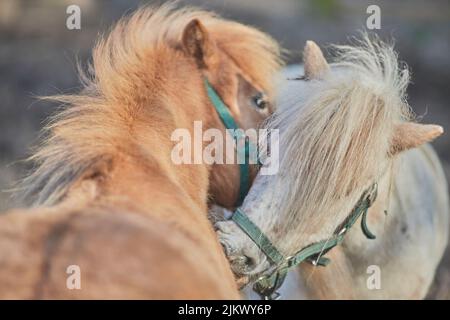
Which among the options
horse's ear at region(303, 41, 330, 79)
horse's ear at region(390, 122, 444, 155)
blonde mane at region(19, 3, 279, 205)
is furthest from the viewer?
Result: horse's ear at region(303, 41, 330, 79)

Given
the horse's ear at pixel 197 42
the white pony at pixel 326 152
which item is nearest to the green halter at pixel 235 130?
the horse's ear at pixel 197 42

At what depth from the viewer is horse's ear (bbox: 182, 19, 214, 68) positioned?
3314 millimetres

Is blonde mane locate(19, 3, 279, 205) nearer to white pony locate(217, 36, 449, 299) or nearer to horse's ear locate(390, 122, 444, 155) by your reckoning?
white pony locate(217, 36, 449, 299)

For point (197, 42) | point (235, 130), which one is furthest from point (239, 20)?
point (235, 130)

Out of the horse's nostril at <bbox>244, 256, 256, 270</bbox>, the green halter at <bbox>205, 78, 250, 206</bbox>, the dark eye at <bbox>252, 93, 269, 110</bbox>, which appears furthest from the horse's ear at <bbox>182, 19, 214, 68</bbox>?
the horse's nostril at <bbox>244, 256, 256, 270</bbox>

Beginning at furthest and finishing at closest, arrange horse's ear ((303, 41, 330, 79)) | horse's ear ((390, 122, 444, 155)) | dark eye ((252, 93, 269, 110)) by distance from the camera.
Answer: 1. dark eye ((252, 93, 269, 110))
2. horse's ear ((303, 41, 330, 79))
3. horse's ear ((390, 122, 444, 155))

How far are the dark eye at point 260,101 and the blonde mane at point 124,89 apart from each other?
0.09m

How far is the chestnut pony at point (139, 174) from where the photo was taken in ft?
6.29

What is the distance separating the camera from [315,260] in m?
3.11

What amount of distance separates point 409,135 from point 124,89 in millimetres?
1088

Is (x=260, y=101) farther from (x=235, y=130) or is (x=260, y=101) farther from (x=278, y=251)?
(x=278, y=251)

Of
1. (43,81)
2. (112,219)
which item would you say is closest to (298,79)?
(112,219)

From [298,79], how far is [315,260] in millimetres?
786
